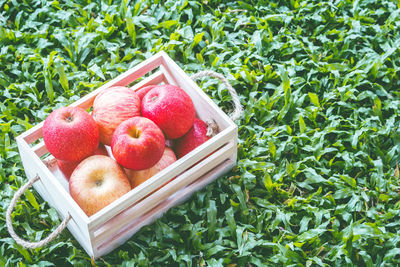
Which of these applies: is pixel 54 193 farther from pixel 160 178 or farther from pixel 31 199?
pixel 160 178

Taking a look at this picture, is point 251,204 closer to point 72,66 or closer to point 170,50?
point 170,50

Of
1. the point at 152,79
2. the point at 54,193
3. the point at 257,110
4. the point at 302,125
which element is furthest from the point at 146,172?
the point at 302,125

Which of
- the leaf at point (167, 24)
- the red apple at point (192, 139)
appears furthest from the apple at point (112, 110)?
the leaf at point (167, 24)

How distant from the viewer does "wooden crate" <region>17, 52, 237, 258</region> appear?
256 centimetres

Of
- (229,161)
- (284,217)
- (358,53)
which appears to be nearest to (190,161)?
(229,161)

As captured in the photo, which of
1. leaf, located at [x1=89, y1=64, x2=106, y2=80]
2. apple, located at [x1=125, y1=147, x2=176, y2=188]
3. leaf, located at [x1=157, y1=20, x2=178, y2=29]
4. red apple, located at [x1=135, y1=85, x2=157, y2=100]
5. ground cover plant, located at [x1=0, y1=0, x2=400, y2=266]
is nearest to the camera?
apple, located at [x1=125, y1=147, x2=176, y2=188]

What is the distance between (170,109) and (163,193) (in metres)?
0.45

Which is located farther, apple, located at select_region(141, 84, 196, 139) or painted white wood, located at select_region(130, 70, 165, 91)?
painted white wood, located at select_region(130, 70, 165, 91)

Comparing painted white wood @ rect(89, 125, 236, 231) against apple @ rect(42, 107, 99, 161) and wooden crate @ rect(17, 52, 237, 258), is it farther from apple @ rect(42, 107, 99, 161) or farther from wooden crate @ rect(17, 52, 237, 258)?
apple @ rect(42, 107, 99, 161)

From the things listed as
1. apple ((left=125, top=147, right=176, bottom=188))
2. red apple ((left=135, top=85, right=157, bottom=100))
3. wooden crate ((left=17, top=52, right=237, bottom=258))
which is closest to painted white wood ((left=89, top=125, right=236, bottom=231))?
wooden crate ((left=17, top=52, right=237, bottom=258))

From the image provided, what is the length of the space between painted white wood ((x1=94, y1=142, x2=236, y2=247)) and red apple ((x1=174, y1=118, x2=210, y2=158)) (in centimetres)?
10

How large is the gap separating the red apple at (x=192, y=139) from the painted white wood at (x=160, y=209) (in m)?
0.21

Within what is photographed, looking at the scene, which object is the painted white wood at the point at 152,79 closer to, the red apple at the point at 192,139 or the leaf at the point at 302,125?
the red apple at the point at 192,139

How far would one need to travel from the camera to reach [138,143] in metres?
2.58
